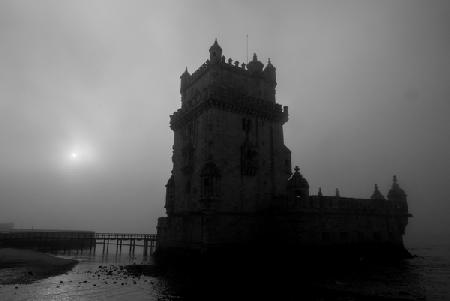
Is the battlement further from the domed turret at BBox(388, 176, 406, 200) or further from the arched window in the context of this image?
the domed turret at BBox(388, 176, 406, 200)

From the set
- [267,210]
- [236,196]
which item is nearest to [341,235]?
[267,210]

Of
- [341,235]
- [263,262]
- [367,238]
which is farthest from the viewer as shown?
[367,238]

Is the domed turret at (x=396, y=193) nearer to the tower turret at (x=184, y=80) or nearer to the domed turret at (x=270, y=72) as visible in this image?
the domed turret at (x=270, y=72)

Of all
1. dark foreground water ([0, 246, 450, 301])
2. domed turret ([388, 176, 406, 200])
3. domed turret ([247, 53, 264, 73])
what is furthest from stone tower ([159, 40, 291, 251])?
domed turret ([388, 176, 406, 200])

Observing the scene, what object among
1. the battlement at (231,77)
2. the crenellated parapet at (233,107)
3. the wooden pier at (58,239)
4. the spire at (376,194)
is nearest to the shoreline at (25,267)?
the wooden pier at (58,239)

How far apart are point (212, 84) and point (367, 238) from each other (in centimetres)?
2757

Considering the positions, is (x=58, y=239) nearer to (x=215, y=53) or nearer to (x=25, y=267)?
(x=25, y=267)

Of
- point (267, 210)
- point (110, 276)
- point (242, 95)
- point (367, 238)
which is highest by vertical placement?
point (242, 95)

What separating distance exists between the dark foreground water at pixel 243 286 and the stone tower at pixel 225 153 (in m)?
6.56

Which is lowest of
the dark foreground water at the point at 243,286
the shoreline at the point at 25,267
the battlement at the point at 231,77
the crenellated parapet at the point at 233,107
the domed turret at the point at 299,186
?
the shoreline at the point at 25,267

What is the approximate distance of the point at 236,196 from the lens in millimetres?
38375

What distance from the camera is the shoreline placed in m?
31.0

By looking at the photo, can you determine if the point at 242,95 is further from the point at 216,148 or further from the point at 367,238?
the point at 367,238

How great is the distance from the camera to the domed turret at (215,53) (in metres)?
41.1
